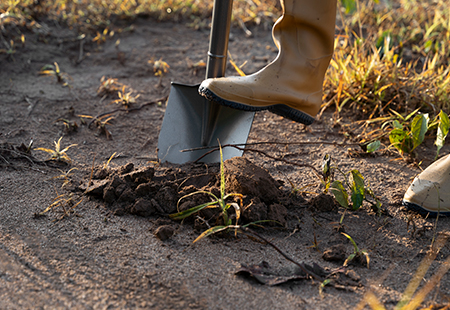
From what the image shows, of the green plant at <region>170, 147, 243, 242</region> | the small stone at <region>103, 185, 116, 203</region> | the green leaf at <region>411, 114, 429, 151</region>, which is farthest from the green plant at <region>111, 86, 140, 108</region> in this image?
the green leaf at <region>411, 114, 429, 151</region>

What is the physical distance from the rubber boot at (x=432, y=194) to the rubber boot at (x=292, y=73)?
55 centimetres

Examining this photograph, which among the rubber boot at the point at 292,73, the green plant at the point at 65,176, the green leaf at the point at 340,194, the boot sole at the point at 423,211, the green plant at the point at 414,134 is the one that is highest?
the rubber boot at the point at 292,73

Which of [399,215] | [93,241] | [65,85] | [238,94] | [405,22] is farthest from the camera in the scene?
[405,22]

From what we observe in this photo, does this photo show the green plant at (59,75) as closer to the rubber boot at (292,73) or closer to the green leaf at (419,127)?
the rubber boot at (292,73)

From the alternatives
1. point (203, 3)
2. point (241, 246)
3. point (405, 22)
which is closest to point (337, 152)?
point (241, 246)

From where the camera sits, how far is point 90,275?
3.95 feet

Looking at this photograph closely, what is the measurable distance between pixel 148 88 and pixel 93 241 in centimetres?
170

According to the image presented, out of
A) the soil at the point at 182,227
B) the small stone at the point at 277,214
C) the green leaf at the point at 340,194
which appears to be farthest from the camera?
the green leaf at the point at 340,194

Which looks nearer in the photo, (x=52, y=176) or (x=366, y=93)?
(x=52, y=176)

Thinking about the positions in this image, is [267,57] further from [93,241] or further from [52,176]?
[93,241]

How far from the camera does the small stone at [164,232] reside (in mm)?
1372

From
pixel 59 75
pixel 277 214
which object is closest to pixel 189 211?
pixel 277 214

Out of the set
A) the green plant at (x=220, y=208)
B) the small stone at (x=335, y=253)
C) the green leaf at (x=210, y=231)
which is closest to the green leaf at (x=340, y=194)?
the small stone at (x=335, y=253)

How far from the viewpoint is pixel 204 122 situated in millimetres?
1989
